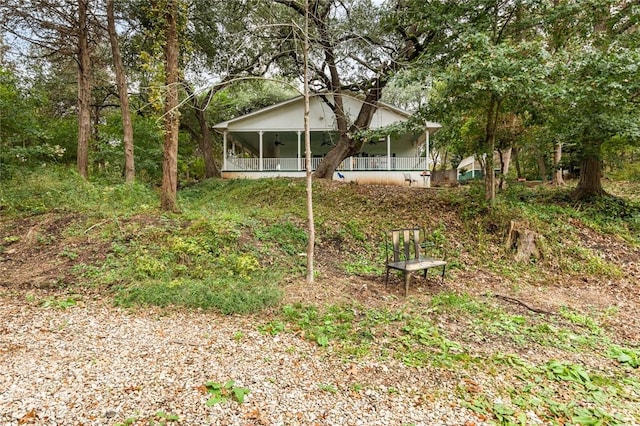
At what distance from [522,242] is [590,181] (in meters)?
4.45

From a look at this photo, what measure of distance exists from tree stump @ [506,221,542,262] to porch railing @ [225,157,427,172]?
409 inches

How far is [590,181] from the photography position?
930 centimetres

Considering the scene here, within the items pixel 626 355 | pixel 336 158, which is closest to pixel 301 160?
pixel 336 158

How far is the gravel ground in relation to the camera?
2281 mm

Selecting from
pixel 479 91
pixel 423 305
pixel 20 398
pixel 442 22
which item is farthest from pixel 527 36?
pixel 20 398

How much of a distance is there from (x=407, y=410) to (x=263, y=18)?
36.4 feet

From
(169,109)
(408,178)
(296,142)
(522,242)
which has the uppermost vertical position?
(296,142)

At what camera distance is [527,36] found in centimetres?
875

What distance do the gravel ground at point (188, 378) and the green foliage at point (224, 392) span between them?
45mm

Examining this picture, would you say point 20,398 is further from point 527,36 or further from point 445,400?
point 527,36

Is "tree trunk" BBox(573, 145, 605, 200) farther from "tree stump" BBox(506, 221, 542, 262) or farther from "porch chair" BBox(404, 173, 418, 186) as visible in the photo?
"porch chair" BBox(404, 173, 418, 186)

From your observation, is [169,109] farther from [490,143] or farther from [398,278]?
[490,143]

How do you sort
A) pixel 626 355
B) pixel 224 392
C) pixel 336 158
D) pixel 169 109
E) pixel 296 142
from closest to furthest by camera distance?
pixel 224 392
pixel 626 355
pixel 169 109
pixel 336 158
pixel 296 142

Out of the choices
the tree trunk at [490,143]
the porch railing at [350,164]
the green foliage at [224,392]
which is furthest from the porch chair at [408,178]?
the green foliage at [224,392]
